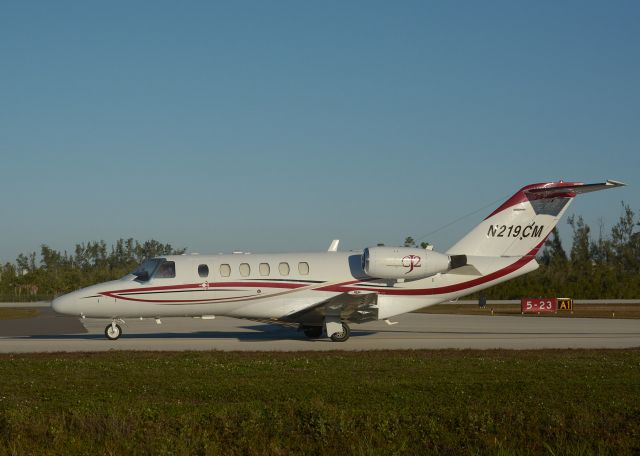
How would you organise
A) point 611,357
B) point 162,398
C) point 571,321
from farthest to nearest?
1. point 571,321
2. point 611,357
3. point 162,398

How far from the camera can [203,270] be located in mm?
24141

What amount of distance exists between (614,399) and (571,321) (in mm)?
22924

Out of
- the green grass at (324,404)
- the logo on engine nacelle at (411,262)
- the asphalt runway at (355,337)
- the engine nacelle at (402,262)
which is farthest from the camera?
the logo on engine nacelle at (411,262)

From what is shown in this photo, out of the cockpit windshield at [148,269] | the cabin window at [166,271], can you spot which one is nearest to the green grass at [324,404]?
the cabin window at [166,271]

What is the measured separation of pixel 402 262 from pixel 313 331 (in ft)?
13.6

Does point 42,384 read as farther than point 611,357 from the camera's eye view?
No

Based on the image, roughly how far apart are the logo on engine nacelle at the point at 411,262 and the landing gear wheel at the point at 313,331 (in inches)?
153

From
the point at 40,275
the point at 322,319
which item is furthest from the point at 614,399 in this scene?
the point at 40,275

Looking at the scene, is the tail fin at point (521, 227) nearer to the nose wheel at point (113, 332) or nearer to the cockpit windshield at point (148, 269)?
the cockpit windshield at point (148, 269)

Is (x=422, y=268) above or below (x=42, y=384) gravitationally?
above

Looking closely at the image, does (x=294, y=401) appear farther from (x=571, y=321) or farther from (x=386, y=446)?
(x=571, y=321)

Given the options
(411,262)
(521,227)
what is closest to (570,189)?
(521,227)

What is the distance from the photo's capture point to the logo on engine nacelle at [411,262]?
23.3 meters

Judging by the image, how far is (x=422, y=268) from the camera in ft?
76.9
